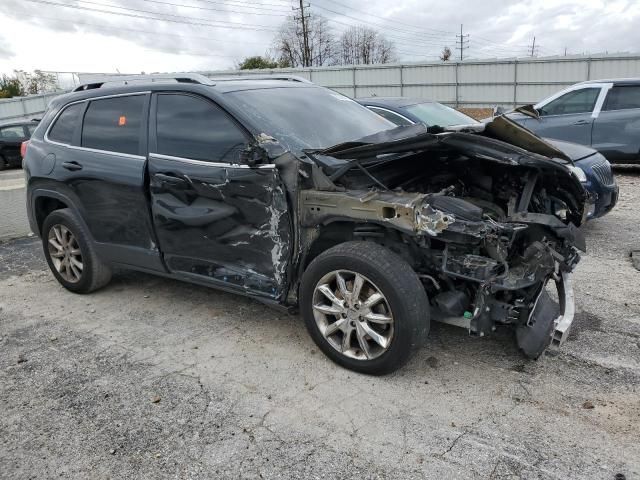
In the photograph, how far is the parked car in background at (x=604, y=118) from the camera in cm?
905

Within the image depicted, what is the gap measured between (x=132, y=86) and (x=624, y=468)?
411 centimetres

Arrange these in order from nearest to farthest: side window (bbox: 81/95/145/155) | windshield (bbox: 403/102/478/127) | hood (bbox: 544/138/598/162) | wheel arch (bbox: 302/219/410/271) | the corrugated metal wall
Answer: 1. wheel arch (bbox: 302/219/410/271)
2. side window (bbox: 81/95/145/155)
3. hood (bbox: 544/138/598/162)
4. windshield (bbox: 403/102/478/127)
5. the corrugated metal wall

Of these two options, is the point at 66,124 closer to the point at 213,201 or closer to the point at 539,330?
the point at 213,201

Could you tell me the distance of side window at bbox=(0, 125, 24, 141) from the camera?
54.7ft

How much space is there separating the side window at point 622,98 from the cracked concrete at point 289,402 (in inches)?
230

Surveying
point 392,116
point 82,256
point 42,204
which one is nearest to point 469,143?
point 82,256

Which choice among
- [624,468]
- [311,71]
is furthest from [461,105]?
[624,468]

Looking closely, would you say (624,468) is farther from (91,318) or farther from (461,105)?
(461,105)

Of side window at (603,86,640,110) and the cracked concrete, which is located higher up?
side window at (603,86,640,110)

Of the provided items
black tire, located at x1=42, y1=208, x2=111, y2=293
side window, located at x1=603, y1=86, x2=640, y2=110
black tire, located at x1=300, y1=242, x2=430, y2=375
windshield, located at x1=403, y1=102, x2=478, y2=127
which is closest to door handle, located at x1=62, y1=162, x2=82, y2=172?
black tire, located at x1=42, y1=208, x2=111, y2=293

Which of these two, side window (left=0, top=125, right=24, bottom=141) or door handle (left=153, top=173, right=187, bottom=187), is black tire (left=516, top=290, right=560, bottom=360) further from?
side window (left=0, top=125, right=24, bottom=141)

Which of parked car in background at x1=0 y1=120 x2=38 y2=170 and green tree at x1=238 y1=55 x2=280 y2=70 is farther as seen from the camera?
green tree at x1=238 y1=55 x2=280 y2=70

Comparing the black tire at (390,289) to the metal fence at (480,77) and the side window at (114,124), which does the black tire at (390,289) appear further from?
the metal fence at (480,77)

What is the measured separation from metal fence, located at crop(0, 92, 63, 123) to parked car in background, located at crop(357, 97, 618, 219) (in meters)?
27.2
